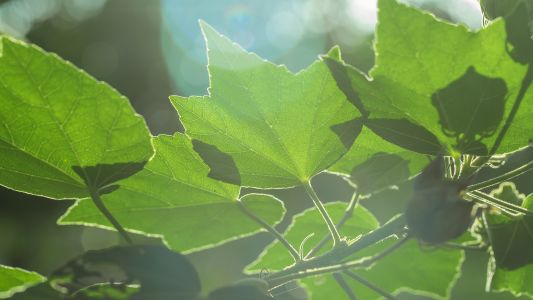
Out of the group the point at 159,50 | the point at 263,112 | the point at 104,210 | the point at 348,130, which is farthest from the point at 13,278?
the point at 159,50

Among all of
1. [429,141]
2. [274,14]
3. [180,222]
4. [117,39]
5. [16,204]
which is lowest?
[429,141]

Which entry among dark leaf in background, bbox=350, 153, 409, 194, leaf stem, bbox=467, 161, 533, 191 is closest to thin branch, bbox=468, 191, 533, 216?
leaf stem, bbox=467, 161, 533, 191

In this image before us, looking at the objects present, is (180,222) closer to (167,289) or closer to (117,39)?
(167,289)

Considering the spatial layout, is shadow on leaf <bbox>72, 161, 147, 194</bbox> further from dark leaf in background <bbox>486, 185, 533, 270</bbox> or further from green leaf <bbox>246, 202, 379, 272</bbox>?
dark leaf in background <bbox>486, 185, 533, 270</bbox>

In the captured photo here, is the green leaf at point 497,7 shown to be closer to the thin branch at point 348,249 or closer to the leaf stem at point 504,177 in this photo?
the leaf stem at point 504,177

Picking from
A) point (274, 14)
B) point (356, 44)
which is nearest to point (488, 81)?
point (356, 44)

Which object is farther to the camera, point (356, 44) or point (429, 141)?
point (356, 44)
